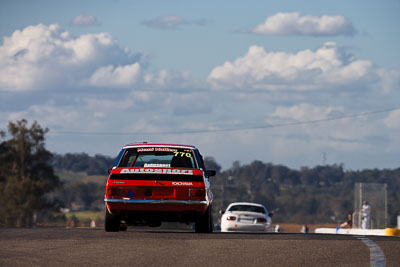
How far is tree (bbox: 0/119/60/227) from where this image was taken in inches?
2854

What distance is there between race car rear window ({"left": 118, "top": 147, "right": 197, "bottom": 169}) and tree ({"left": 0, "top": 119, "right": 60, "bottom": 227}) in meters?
57.2

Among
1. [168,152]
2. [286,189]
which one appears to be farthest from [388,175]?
[168,152]

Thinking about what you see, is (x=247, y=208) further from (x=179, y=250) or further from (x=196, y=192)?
(x=179, y=250)

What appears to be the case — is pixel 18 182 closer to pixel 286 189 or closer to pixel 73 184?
pixel 73 184

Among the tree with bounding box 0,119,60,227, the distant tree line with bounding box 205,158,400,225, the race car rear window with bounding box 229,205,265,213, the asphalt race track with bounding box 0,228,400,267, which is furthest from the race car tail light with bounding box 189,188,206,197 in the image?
the distant tree line with bounding box 205,158,400,225

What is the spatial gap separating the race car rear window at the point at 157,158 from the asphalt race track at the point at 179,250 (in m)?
1.47

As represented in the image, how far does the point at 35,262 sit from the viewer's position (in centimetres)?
1051

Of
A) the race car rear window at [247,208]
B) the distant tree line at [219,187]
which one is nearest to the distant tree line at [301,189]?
the distant tree line at [219,187]

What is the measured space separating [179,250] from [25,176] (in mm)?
65417

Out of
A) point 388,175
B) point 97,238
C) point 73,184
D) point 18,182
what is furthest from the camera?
point 388,175

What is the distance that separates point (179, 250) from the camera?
1210 centimetres

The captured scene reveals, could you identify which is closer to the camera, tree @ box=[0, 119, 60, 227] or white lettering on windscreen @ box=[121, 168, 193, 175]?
white lettering on windscreen @ box=[121, 168, 193, 175]

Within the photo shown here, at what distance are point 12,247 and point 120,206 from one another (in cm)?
317

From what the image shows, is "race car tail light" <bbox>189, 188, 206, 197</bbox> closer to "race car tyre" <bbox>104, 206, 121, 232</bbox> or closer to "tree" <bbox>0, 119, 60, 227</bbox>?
"race car tyre" <bbox>104, 206, 121, 232</bbox>
